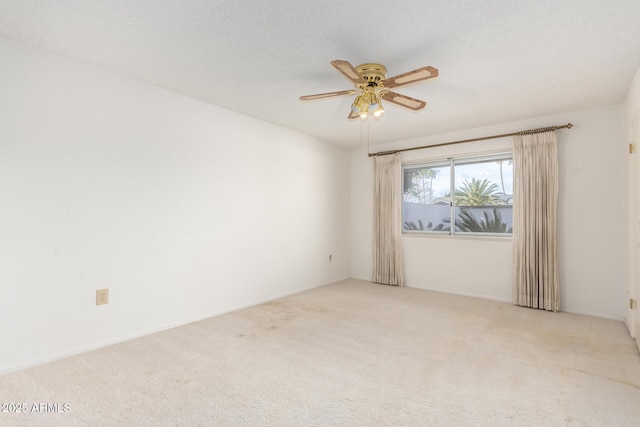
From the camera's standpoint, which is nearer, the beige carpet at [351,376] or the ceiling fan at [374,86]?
the beige carpet at [351,376]

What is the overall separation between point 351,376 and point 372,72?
2221 mm

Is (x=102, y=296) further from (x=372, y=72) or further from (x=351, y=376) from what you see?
(x=372, y=72)

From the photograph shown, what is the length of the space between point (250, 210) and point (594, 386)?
3.44m

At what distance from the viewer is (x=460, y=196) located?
4699 millimetres

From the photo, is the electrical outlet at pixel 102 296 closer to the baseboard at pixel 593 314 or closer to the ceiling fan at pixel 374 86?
the ceiling fan at pixel 374 86

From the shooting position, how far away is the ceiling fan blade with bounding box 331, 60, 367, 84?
2045mm

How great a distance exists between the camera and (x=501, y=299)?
166 inches

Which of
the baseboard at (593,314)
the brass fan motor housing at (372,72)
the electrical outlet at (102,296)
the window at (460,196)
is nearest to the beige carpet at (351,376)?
the baseboard at (593,314)

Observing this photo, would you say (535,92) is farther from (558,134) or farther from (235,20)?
(235,20)

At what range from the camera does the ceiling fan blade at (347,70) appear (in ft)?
6.71

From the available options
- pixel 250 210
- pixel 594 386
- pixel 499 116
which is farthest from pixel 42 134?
pixel 499 116

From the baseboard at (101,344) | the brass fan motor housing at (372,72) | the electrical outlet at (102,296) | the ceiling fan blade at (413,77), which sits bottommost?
the baseboard at (101,344)

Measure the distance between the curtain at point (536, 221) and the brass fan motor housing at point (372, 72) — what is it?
8.13ft

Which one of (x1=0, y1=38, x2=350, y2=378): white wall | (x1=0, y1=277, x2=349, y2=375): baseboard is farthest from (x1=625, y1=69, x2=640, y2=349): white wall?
(x1=0, y1=277, x2=349, y2=375): baseboard
